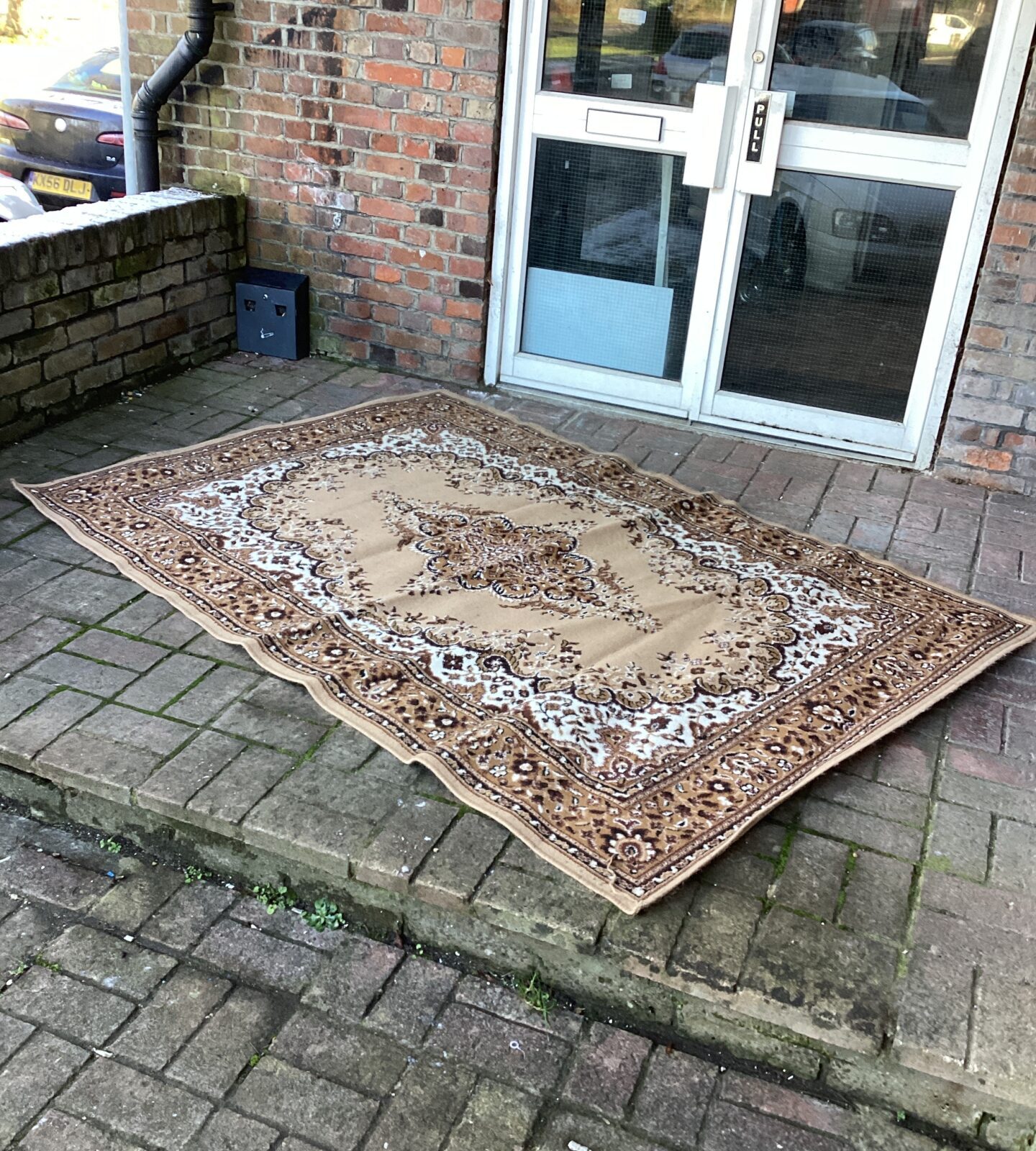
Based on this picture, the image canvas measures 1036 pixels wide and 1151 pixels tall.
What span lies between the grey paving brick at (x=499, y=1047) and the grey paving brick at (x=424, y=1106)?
3 cm

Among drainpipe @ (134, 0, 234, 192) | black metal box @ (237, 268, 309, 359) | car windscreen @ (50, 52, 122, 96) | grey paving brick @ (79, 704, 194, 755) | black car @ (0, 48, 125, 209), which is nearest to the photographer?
grey paving brick @ (79, 704, 194, 755)

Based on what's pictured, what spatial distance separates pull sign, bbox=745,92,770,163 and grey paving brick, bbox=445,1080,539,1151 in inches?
128

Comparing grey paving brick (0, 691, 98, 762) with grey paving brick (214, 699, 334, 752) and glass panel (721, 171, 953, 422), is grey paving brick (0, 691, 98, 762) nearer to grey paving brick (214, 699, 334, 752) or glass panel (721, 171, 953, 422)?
grey paving brick (214, 699, 334, 752)

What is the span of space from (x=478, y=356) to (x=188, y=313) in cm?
119

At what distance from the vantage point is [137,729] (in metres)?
2.50

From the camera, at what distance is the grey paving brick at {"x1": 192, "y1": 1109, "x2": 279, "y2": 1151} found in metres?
1.76

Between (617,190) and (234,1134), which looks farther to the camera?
(617,190)

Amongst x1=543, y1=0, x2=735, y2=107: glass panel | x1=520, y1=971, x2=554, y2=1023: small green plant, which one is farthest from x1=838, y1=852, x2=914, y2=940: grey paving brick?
x1=543, y1=0, x2=735, y2=107: glass panel

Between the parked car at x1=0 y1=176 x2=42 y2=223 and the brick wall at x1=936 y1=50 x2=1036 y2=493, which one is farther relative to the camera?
the parked car at x1=0 y1=176 x2=42 y2=223

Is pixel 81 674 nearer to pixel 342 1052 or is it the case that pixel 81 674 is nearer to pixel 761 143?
pixel 342 1052

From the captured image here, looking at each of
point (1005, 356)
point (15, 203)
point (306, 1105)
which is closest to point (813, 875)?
point (306, 1105)

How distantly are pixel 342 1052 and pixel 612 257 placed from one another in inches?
128

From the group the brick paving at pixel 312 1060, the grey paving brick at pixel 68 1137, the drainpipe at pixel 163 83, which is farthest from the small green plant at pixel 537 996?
the drainpipe at pixel 163 83

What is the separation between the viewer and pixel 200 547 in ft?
10.7
